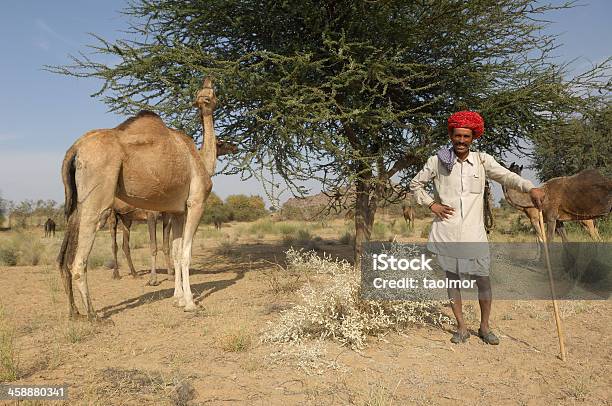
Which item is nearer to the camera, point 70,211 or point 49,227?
point 70,211

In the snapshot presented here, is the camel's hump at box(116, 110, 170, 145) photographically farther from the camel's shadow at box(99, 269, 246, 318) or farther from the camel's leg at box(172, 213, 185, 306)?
the camel's shadow at box(99, 269, 246, 318)

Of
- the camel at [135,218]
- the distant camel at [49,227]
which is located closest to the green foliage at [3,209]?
the distant camel at [49,227]

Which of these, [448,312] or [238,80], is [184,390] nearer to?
[448,312]

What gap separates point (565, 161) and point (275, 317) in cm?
1746

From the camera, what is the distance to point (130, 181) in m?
5.83

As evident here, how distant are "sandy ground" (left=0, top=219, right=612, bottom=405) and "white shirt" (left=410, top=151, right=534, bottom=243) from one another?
1.22 m

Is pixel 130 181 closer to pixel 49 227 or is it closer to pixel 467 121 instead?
pixel 467 121

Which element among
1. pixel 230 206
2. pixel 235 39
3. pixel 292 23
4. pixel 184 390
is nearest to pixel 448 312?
pixel 184 390

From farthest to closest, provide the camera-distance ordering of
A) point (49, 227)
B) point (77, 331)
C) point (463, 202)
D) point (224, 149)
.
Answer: point (49, 227), point (224, 149), point (77, 331), point (463, 202)

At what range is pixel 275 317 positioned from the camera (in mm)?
5891

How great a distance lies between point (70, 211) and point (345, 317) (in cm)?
373

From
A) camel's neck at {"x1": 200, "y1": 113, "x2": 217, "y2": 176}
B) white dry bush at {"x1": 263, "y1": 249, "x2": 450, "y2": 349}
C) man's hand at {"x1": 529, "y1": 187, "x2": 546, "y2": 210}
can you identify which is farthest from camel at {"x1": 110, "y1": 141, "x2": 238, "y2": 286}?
man's hand at {"x1": 529, "y1": 187, "x2": 546, "y2": 210}

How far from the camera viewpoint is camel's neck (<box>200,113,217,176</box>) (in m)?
7.21

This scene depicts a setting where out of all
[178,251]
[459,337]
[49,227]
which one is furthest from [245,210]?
[459,337]
